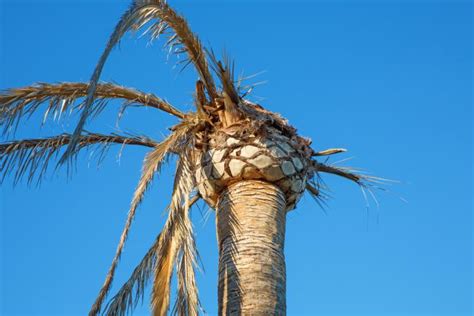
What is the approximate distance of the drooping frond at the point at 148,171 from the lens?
25.3 feet

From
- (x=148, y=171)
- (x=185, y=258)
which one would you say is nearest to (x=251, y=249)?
(x=185, y=258)

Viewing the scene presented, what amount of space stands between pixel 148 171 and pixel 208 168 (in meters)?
0.62

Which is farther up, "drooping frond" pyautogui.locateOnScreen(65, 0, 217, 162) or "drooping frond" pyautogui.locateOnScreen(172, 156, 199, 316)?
"drooping frond" pyautogui.locateOnScreen(65, 0, 217, 162)

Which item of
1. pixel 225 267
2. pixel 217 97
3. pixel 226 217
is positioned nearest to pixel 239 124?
pixel 217 97

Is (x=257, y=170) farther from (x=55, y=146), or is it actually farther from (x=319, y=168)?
(x=55, y=146)

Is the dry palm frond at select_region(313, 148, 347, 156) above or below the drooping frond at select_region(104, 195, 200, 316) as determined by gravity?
above

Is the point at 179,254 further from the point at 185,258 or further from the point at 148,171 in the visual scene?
the point at 148,171

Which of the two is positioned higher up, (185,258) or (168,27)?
(168,27)

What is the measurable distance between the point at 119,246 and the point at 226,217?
1.05m

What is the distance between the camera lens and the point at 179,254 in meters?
7.75

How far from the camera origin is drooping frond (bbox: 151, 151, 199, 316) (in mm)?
7570

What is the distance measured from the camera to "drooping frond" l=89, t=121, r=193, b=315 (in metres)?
7.71

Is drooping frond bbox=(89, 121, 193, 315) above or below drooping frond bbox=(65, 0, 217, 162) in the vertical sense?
below

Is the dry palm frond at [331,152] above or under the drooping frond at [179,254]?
Result: above
